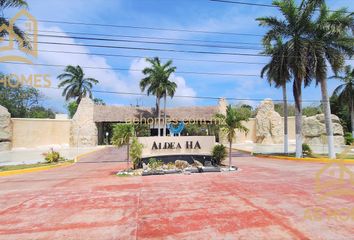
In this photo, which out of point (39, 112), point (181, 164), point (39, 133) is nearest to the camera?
point (181, 164)

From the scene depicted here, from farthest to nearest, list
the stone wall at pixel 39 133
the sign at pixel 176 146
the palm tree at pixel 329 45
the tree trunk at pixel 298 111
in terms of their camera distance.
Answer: the stone wall at pixel 39 133 → the tree trunk at pixel 298 111 → the palm tree at pixel 329 45 → the sign at pixel 176 146

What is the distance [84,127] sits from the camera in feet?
128

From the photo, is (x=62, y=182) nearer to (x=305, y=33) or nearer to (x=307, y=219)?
(x=307, y=219)

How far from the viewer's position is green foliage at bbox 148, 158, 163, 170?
15605mm

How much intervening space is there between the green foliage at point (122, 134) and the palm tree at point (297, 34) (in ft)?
42.2

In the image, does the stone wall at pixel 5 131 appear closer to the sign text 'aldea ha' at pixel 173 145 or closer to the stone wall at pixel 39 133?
the stone wall at pixel 39 133

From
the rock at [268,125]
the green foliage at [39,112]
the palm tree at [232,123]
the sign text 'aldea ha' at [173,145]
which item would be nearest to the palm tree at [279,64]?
the palm tree at [232,123]

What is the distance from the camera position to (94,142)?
133ft

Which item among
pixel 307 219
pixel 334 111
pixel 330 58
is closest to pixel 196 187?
pixel 307 219

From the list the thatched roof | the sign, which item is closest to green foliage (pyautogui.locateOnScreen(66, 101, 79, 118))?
the thatched roof

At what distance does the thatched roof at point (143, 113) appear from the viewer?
41.5m

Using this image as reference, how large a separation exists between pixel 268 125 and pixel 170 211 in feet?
110

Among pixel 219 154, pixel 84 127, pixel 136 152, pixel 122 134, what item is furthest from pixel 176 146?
pixel 84 127

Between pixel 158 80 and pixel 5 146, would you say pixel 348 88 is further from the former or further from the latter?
pixel 5 146
